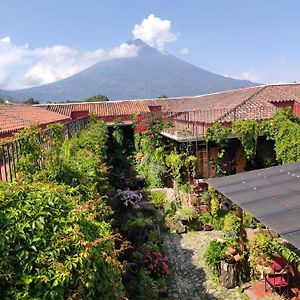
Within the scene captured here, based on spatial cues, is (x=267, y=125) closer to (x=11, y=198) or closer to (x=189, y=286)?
(x=189, y=286)

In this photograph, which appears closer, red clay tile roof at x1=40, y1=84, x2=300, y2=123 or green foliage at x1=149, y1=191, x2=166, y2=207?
green foliage at x1=149, y1=191, x2=166, y2=207

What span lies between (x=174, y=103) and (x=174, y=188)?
22220 millimetres

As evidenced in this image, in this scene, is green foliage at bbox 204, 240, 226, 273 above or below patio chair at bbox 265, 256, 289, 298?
below

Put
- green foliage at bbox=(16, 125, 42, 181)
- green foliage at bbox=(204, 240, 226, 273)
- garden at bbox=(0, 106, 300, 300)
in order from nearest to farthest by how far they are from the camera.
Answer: garden at bbox=(0, 106, 300, 300) < green foliage at bbox=(16, 125, 42, 181) < green foliage at bbox=(204, 240, 226, 273)

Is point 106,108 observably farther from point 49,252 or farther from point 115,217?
point 49,252

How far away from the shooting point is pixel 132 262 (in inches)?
352

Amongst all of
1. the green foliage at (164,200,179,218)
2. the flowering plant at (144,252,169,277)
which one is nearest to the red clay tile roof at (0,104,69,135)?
the flowering plant at (144,252,169,277)

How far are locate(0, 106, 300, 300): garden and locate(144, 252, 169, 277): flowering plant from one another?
28 millimetres

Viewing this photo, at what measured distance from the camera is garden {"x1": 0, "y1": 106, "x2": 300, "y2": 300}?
2.84 meters

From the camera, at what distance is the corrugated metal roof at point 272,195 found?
625cm

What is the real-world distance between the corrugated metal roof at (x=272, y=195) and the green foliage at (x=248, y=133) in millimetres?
6976

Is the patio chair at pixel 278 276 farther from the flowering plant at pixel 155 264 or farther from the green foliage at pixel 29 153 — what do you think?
the green foliage at pixel 29 153

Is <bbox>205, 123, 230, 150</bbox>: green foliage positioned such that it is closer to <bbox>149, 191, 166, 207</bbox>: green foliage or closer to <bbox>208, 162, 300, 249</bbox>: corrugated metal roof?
<bbox>149, 191, 166, 207</bbox>: green foliage

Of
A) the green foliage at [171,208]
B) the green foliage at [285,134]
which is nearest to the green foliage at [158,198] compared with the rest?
the green foliage at [171,208]
